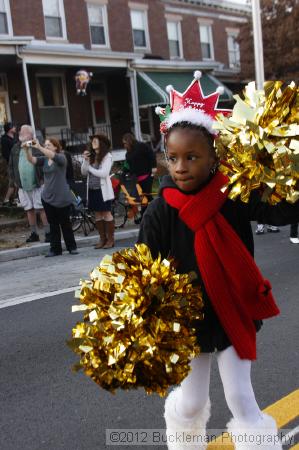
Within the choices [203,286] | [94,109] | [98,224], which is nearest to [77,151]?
[94,109]

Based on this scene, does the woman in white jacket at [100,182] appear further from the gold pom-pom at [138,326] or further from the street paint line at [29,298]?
the gold pom-pom at [138,326]

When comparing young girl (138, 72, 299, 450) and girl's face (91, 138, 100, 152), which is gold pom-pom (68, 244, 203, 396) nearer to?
young girl (138, 72, 299, 450)

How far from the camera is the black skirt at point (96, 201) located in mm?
8891

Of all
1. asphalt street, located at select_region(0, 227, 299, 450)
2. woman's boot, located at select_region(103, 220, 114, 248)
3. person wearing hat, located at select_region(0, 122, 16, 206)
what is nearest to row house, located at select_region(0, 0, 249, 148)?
person wearing hat, located at select_region(0, 122, 16, 206)

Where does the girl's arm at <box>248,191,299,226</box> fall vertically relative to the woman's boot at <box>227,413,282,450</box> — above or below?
above

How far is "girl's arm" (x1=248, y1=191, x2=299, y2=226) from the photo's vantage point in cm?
216

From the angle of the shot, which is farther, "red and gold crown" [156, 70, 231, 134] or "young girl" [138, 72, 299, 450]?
"red and gold crown" [156, 70, 231, 134]

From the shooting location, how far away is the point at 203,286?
239 cm

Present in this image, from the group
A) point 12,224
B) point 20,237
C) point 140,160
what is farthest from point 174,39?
point 20,237

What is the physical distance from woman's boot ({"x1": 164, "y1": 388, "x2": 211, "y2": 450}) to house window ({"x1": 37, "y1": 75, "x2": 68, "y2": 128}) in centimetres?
1846

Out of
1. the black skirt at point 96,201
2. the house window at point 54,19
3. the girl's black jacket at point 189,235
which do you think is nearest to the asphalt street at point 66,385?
the girl's black jacket at point 189,235

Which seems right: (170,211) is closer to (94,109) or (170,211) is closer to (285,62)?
(94,109)

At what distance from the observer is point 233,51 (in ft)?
95.5

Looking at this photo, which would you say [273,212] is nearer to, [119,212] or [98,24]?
[119,212]
